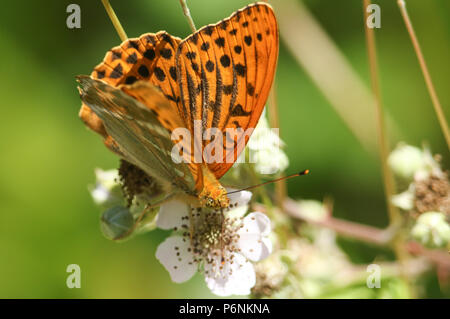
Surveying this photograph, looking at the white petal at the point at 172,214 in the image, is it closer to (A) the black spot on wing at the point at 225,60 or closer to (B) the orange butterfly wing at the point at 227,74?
(B) the orange butterfly wing at the point at 227,74

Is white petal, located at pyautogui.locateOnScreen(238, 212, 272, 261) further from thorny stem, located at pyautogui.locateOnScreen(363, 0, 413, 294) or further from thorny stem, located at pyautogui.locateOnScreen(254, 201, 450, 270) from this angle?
thorny stem, located at pyautogui.locateOnScreen(363, 0, 413, 294)

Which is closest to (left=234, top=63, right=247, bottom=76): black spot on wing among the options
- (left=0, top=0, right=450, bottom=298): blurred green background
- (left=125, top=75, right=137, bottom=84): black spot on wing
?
(left=125, top=75, right=137, bottom=84): black spot on wing

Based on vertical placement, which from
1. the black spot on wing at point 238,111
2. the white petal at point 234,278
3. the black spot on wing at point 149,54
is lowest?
the white petal at point 234,278

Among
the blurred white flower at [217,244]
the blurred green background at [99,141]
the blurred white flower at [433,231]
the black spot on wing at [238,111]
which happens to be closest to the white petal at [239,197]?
the blurred white flower at [217,244]

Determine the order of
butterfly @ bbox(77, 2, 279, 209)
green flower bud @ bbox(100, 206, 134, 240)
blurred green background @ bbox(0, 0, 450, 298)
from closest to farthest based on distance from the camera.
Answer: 1. butterfly @ bbox(77, 2, 279, 209)
2. green flower bud @ bbox(100, 206, 134, 240)
3. blurred green background @ bbox(0, 0, 450, 298)

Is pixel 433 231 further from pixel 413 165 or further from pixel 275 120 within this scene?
pixel 275 120
